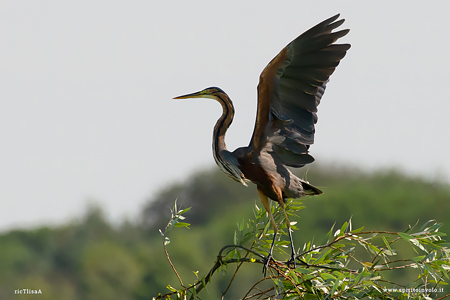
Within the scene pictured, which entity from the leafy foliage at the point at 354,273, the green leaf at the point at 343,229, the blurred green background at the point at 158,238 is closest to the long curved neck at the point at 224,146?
the leafy foliage at the point at 354,273

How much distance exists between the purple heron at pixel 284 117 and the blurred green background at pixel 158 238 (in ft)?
34.7

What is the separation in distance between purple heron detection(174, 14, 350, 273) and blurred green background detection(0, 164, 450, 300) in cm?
1057

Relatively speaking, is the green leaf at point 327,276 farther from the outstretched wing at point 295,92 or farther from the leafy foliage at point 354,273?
the outstretched wing at point 295,92

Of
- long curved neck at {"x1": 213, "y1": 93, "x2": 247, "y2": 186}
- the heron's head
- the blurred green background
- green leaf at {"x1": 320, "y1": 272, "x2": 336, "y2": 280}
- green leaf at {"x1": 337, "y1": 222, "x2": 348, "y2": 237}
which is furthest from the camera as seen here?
the blurred green background

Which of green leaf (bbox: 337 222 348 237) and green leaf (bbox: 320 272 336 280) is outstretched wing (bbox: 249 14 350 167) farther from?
green leaf (bbox: 320 272 336 280)

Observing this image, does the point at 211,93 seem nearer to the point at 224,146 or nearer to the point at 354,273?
the point at 224,146

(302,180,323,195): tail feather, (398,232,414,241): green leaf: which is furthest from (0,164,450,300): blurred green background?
(398,232,414,241): green leaf

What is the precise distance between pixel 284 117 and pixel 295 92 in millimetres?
160

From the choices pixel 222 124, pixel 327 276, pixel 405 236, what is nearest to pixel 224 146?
pixel 222 124

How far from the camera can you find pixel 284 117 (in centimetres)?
311

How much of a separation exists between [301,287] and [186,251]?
471 inches

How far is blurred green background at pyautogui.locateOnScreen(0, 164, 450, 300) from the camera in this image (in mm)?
14570

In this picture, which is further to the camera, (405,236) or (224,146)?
(224,146)

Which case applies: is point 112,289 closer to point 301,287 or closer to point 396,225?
point 396,225
